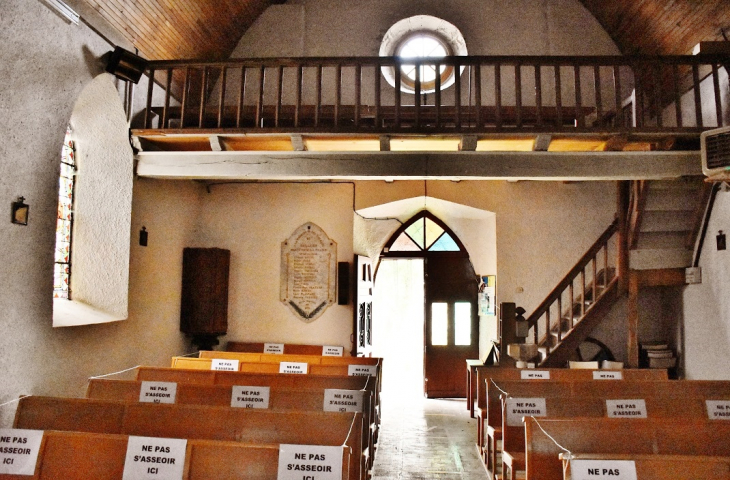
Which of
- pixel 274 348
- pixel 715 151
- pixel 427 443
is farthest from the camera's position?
pixel 274 348

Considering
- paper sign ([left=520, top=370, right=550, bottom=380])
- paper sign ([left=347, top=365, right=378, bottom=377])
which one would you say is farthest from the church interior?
paper sign ([left=347, top=365, right=378, bottom=377])

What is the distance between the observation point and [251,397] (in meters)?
3.88

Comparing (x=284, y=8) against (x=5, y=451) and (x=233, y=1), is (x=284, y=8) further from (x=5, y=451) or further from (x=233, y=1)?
(x=5, y=451)

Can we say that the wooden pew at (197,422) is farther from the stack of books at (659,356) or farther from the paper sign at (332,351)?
the stack of books at (659,356)

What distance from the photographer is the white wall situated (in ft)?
18.8

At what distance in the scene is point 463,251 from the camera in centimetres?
870

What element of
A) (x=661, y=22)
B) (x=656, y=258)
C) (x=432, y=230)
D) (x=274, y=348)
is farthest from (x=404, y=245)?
(x=661, y=22)

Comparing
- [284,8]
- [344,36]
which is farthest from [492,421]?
[284,8]

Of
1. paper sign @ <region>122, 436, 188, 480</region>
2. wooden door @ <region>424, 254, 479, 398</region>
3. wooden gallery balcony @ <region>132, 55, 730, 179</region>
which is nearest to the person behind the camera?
paper sign @ <region>122, 436, 188, 480</region>

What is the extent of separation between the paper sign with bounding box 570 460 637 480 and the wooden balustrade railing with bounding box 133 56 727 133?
3.21 m

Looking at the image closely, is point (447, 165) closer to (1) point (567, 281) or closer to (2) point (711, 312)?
(1) point (567, 281)

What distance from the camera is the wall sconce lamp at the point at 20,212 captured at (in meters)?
3.88

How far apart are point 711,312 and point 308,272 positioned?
17.1 feet

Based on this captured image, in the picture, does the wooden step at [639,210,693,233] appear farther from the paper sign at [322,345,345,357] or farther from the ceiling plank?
the paper sign at [322,345,345,357]
